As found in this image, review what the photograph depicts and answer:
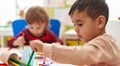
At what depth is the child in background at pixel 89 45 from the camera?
632 millimetres

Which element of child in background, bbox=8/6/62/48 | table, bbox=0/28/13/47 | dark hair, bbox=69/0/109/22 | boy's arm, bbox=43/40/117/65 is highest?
dark hair, bbox=69/0/109/22

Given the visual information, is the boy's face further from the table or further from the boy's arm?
the table

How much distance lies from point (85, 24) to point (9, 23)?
227 cm

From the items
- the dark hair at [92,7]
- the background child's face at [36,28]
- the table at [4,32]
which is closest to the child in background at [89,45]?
the dark hair at [92,7]

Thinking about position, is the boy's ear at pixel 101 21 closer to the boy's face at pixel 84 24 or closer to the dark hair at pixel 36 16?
the boy's face at pixel 84 24

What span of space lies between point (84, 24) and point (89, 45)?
0.26 ft

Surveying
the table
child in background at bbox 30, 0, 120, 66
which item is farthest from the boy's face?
the table

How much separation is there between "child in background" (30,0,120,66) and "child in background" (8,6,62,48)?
0.93 metres

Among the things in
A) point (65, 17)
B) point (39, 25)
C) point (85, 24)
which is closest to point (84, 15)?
point (85, 24)

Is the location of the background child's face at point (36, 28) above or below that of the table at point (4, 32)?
above

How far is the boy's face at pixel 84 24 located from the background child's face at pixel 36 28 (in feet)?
3.06

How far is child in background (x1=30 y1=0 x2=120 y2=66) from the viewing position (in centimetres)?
63

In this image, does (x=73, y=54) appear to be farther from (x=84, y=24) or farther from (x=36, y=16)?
(x=36, y=16)

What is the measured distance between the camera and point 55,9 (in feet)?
9.50
